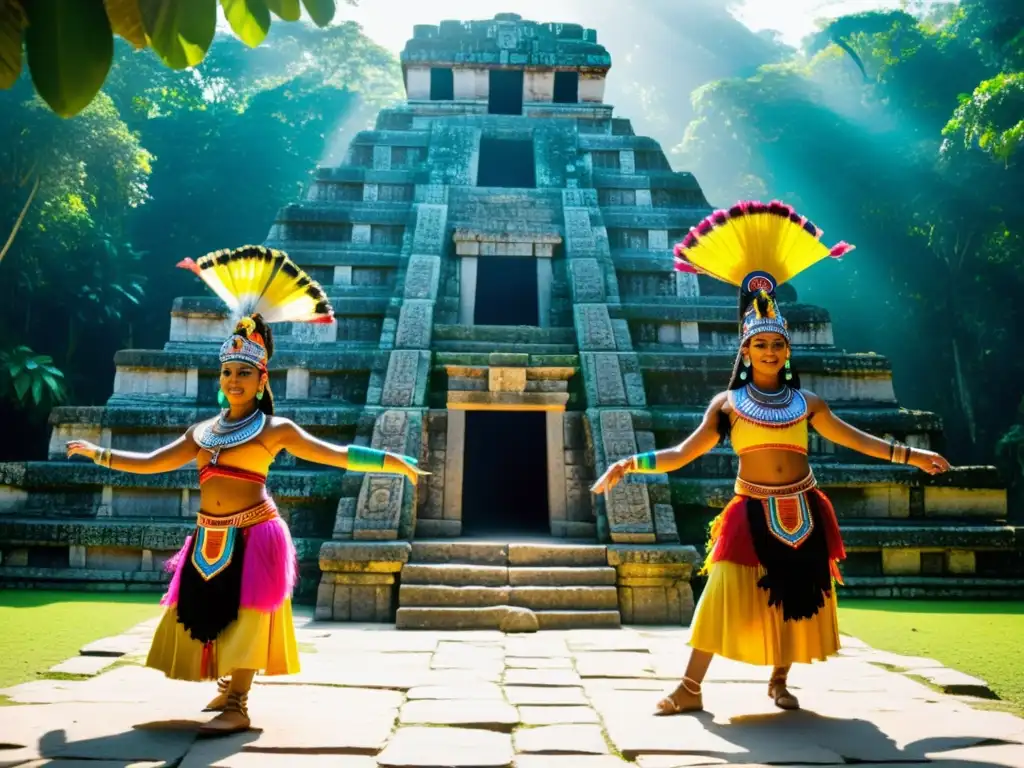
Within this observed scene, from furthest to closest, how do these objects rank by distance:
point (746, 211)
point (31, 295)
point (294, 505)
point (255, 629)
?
1. point (31, 295)
2. point (294, 505)
3. point (746, 211)
4. point (255, 629)

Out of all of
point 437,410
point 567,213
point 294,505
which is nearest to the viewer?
point 294,505

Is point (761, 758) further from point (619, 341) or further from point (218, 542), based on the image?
point (619, 341)

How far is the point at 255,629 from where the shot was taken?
12.0 feet

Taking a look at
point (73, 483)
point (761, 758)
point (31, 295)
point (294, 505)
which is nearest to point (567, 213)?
point (294, 505)

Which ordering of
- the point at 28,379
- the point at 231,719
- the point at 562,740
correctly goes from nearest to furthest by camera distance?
the point at 562,740 < the point at 231,719 < the point at 28,379

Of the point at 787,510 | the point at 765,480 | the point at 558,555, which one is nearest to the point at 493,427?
the point at 558,555

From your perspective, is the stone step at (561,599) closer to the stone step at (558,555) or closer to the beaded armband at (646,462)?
the stone step at (558,555)

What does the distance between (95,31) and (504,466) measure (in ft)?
33.5

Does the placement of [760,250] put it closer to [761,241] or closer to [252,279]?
[761,241]

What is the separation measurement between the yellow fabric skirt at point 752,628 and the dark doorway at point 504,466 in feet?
23.1

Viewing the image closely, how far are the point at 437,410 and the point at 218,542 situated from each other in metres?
4.90

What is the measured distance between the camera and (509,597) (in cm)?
645

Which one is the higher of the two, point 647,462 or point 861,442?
point 861,442

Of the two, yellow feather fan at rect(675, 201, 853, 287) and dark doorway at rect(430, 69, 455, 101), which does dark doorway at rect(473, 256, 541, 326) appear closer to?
dark doorway at rect(430, 69, 455, 101)
